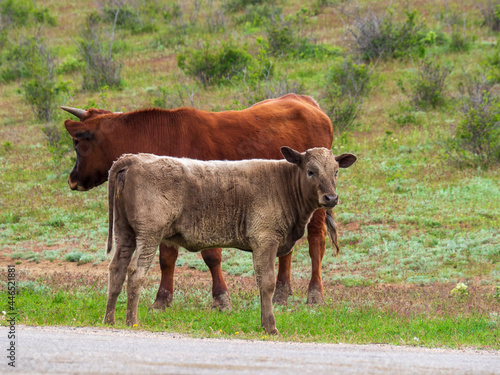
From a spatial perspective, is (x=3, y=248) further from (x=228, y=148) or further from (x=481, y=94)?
(x=481, y=94)

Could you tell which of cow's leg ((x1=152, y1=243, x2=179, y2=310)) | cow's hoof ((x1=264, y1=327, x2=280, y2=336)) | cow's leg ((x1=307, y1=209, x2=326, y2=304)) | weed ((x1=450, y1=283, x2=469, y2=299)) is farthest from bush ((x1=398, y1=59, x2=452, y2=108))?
cow's hoof ((x1=264, y1=327, x2=280, y2=336))

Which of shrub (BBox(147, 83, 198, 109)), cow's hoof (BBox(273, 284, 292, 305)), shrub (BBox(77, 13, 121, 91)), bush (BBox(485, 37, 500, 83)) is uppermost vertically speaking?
cow's hoof (BBox(273, 284, 292, 305))

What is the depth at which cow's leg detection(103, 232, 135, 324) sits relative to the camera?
293 inches

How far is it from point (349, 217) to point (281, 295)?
442cm

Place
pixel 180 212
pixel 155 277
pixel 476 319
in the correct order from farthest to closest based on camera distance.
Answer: pixel 155 277 < pixel 476 319 < pixel 180 212

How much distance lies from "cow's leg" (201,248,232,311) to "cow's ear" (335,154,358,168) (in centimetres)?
213

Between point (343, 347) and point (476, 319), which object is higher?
point (343, 347)

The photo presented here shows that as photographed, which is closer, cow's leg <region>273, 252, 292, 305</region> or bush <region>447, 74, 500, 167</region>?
cow's leg <region>273, 252, 292, 305</region>

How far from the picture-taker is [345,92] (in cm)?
2098

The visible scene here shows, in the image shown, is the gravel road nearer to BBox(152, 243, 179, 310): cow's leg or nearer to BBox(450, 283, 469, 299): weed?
BBox(152, 243, 179, 310): cow's leg

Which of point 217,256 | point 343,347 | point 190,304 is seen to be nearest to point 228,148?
point 217,256

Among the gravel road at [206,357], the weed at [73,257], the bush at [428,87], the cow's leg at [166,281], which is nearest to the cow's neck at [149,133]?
the cow's leg at [166,281]

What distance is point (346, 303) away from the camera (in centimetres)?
931

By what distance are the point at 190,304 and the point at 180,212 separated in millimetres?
2084
